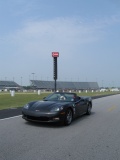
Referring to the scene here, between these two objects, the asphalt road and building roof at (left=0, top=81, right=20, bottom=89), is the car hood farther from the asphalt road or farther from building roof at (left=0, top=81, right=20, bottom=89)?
building roof at (left=0, top=81, right=20, bottom=89)

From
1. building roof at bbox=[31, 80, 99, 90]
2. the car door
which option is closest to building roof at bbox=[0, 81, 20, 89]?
building roof at bbox=[31, 80, 99, 90]

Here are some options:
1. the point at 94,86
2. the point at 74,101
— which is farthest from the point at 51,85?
the point at 74,101

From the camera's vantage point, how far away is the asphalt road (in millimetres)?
5980

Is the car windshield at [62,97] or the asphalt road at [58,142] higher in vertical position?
the car windshield at [62,97]

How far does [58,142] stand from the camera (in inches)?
288

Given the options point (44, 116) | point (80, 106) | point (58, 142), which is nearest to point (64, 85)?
point (80, 106)

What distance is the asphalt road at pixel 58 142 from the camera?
5.98 metres

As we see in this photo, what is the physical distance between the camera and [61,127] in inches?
391

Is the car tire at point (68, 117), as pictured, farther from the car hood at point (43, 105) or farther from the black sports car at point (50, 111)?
the car hood at point (43, 105)

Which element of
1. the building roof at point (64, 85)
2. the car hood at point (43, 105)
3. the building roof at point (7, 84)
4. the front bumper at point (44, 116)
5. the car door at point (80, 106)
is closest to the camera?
the front bumper at point (44, 116)

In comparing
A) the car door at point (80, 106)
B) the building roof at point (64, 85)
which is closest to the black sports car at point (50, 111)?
the car door at point (80, 106)

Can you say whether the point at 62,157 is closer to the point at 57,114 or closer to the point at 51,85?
the point at 57,114

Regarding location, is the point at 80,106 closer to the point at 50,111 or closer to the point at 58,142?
the point at 50,111

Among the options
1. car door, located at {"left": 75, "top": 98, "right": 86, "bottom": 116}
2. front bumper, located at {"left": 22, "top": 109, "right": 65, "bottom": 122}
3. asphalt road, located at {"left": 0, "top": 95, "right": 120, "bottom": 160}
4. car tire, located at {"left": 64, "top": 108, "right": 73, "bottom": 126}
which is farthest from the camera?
car door, located at {"left": 75, "top": 98, "right": 86, "bottom": 116}
